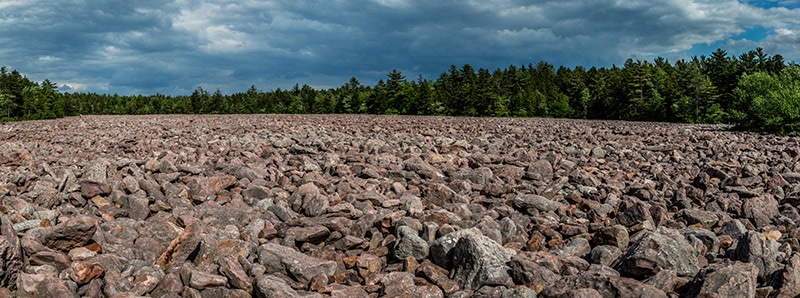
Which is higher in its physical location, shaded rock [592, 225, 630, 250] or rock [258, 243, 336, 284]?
shaded rock [592, 225, 630, 250]

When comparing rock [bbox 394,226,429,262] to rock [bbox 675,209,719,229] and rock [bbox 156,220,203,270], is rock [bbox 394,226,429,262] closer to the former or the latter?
rock [bbox 156,220,203,270]

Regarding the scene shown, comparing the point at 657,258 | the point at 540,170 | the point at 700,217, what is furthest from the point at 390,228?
the point at 540,170

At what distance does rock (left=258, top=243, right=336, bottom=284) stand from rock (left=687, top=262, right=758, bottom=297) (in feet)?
12.3

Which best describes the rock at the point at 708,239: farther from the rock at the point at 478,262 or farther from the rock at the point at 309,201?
the rock at the point at 309,201

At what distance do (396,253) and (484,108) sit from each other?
76099mm

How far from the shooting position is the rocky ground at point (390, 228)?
18.2 ft

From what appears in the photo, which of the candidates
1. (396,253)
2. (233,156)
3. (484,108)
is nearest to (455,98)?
(484,108)

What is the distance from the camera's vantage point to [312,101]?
105375 mm

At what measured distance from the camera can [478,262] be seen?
5.99m

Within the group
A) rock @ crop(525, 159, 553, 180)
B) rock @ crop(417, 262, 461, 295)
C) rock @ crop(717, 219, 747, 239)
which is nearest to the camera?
rock @ crop(417, 262, 461, 295)

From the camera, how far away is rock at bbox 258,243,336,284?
19.6 ft

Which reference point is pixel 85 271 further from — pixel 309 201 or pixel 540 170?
pixel 540 170

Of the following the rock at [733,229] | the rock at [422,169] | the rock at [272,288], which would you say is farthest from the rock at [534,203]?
the rock at [272,288]

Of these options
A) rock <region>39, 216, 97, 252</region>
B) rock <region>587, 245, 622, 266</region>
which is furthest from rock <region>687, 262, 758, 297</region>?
rock <region>39, 216, 97, 252</region>
